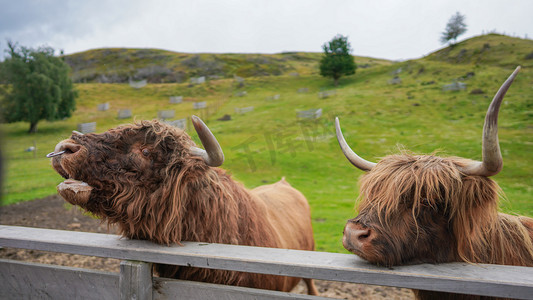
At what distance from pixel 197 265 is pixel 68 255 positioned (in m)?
6.40

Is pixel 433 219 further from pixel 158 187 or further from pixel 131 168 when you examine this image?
pixel 131 168

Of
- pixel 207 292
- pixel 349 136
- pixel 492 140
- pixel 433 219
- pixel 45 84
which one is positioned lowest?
pixel 349 136

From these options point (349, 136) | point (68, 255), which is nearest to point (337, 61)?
point (349, 136)

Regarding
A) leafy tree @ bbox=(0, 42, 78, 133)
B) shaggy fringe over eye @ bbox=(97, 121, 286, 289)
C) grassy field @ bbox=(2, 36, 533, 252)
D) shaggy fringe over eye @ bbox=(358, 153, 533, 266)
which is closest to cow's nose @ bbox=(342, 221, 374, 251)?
shaggy fringe over eye @ bbox=(358, 153, 533, 266)

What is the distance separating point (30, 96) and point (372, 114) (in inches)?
1437

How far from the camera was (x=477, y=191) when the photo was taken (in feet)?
6.19

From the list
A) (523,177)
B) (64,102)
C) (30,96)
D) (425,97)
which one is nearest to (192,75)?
(64,102)

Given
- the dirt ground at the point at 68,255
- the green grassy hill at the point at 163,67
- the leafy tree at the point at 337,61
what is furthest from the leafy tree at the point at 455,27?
the dirt ground at the point at 68,255

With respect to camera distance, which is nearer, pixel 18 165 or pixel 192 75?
pixel 18 165

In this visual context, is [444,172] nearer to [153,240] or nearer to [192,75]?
[153,240]

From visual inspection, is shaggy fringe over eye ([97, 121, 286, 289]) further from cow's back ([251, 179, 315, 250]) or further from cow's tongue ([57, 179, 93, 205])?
cow's back ([251, 179, 315, 250])

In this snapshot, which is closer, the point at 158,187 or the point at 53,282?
the point at 53,282

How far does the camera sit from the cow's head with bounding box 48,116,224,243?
2219mm

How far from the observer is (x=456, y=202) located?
1.90 meters
